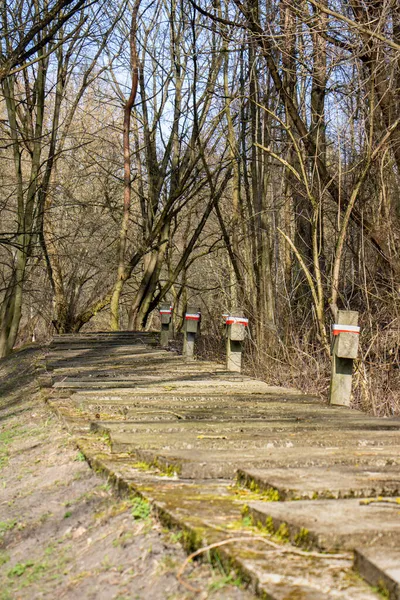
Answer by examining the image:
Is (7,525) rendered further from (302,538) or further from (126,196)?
(126,196)

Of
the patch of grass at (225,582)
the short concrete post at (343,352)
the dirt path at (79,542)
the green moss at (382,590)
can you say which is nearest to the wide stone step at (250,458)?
the dirt path at (79,542)

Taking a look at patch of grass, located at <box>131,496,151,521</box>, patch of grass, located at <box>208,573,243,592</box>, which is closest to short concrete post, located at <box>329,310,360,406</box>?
patch of grass, located at <box>131,496,151,521</box>

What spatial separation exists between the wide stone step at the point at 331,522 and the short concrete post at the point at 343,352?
4910mm

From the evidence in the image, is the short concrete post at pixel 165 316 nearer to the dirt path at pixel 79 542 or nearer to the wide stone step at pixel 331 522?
the dirt path at pixel 79 542

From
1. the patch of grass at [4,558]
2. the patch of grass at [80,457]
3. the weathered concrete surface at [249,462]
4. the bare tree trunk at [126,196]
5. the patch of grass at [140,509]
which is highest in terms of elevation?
the bare tree trunk at [126,196]

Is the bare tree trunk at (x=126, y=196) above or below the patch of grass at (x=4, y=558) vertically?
above

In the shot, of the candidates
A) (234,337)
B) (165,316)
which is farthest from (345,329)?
(165,316)

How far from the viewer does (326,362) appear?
11.6m

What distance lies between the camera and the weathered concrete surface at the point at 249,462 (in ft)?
9.15

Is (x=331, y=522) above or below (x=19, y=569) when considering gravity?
above

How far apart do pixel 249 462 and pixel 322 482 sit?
69cm

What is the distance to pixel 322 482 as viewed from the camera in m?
3.71

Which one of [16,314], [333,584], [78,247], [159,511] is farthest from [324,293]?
[78,247]

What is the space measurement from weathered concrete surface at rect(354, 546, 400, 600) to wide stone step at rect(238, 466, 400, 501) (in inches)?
32.2
